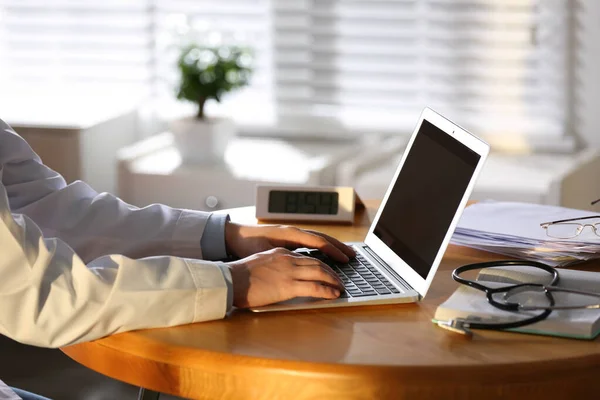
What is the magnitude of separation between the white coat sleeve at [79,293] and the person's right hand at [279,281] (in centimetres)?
4

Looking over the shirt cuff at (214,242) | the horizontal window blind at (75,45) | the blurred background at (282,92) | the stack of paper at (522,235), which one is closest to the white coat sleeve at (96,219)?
the shirt cuff at (214,242)

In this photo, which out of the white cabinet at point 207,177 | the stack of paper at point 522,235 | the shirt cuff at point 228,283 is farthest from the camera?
the white cabinet at point 207,177

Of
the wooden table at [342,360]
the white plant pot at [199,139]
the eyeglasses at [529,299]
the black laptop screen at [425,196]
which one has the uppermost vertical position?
the black laptop screen at [425,196]

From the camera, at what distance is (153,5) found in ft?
Result: 11.4

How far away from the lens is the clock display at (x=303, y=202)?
1.62 meters

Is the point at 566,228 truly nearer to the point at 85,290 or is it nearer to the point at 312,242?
the point at 312,242

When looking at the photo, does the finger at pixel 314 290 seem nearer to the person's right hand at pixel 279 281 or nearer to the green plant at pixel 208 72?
the person's right hand at pixel 279 281

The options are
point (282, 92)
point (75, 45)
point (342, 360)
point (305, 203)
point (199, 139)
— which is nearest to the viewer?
point (342, 360)

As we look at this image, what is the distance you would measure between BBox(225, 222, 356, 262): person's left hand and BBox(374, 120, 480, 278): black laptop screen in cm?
8

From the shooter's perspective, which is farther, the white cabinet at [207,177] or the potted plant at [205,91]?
the potted plant at [205,91]

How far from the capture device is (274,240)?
1.38 meters

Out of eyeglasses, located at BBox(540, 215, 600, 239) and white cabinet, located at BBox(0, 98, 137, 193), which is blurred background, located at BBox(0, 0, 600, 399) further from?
eyeglasses, located at BBox(540, 215, 600, 239)

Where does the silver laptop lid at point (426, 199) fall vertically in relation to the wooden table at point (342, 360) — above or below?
above

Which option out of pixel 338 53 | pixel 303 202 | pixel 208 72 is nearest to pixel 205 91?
pixel 208 72
